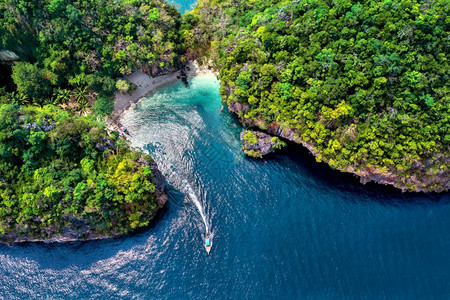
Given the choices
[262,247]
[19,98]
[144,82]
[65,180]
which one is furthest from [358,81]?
[19,98]

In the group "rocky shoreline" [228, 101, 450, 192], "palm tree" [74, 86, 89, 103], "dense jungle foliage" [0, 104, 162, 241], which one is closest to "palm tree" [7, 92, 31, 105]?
"palm tree" [74, 86, 89, 103]

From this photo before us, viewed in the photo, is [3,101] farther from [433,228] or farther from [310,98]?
[433,228]

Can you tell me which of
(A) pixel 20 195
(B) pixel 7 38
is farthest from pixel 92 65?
(A) pixel 20 195

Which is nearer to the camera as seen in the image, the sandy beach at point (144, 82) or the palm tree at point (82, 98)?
the palm tree at point (82, 98)

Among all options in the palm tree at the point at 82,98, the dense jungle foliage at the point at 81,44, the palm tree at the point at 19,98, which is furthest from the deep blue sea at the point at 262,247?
the palm tree at the point at 19,98

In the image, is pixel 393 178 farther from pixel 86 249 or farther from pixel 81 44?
pixel 81 44

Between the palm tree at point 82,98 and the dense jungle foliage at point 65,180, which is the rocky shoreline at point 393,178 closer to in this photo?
the dense jungle foliage at point 65,180
